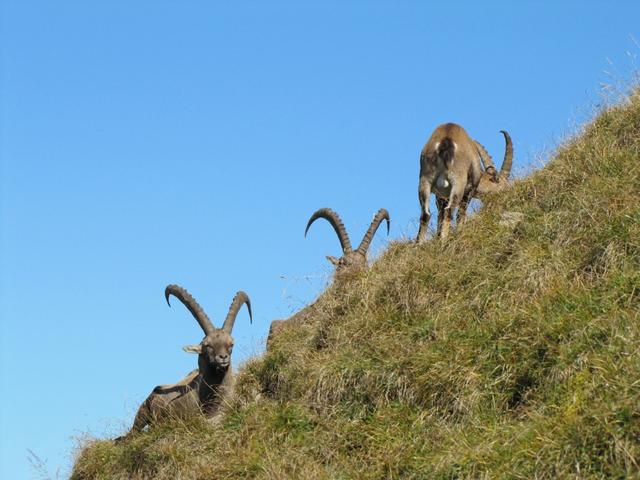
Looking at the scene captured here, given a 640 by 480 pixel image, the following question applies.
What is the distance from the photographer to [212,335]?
48.6ft

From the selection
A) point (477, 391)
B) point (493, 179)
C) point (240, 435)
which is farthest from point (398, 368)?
point (493, 179)

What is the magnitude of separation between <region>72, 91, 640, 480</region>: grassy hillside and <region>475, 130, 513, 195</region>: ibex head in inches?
62.4

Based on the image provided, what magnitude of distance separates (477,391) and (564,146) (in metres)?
6.49

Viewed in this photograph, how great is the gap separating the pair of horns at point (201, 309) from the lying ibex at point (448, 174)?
9.38 feet

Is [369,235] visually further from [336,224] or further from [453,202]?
[453,202]

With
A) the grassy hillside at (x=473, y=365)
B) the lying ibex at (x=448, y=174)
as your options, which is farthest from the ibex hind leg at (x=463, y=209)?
the grassy hillside at (x=473, y=365)

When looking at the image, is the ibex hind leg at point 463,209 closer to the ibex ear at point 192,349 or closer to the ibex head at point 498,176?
the ibex head at point 498,176

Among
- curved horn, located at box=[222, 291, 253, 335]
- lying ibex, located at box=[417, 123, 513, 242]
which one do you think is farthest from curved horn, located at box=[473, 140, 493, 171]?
curved horn, located at box=[222, 291, 253, 335]

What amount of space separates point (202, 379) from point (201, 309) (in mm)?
1051

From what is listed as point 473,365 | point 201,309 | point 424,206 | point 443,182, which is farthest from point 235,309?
point 473,365

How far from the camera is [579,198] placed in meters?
13.3

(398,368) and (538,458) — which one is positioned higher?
(398,368)

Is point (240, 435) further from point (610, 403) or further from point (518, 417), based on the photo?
point (610, 403)

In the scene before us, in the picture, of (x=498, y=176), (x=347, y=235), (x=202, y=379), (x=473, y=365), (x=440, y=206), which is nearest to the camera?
(x=473, y=365)
